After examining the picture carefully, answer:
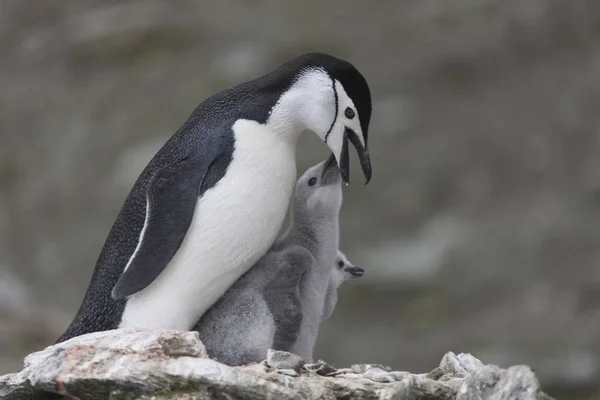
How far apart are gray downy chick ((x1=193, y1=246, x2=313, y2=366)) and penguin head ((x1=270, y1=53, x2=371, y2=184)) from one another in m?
0.32

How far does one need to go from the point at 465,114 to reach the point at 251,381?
6.70 meters

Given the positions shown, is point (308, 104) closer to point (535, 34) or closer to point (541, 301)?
point (541, 301)

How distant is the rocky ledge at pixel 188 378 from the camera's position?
2260mm

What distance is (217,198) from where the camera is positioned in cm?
280

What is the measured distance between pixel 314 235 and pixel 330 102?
0.42 metres

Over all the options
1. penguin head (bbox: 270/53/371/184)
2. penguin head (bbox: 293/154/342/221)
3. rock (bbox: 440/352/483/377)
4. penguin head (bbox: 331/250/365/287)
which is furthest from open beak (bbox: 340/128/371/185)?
rock (bbox: 440/352/483/377)

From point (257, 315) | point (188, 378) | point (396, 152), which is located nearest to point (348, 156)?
point (257, 315)

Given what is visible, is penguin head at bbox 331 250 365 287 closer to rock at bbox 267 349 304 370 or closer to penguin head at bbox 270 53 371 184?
penguin head at bbox 270 53 371 184

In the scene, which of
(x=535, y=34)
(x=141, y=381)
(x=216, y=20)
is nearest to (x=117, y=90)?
(x=216, y=20)

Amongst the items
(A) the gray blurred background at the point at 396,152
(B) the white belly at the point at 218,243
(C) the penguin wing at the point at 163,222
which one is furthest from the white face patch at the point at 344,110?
(A) the gray blurred background at the point at 396,152

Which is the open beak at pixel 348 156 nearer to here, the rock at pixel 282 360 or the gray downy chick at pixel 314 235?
the gray downy chick at pixel 314 235

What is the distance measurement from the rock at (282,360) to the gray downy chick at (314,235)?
0.33 m

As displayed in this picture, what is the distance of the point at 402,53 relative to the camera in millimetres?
9219

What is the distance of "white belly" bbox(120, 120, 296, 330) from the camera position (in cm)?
278
